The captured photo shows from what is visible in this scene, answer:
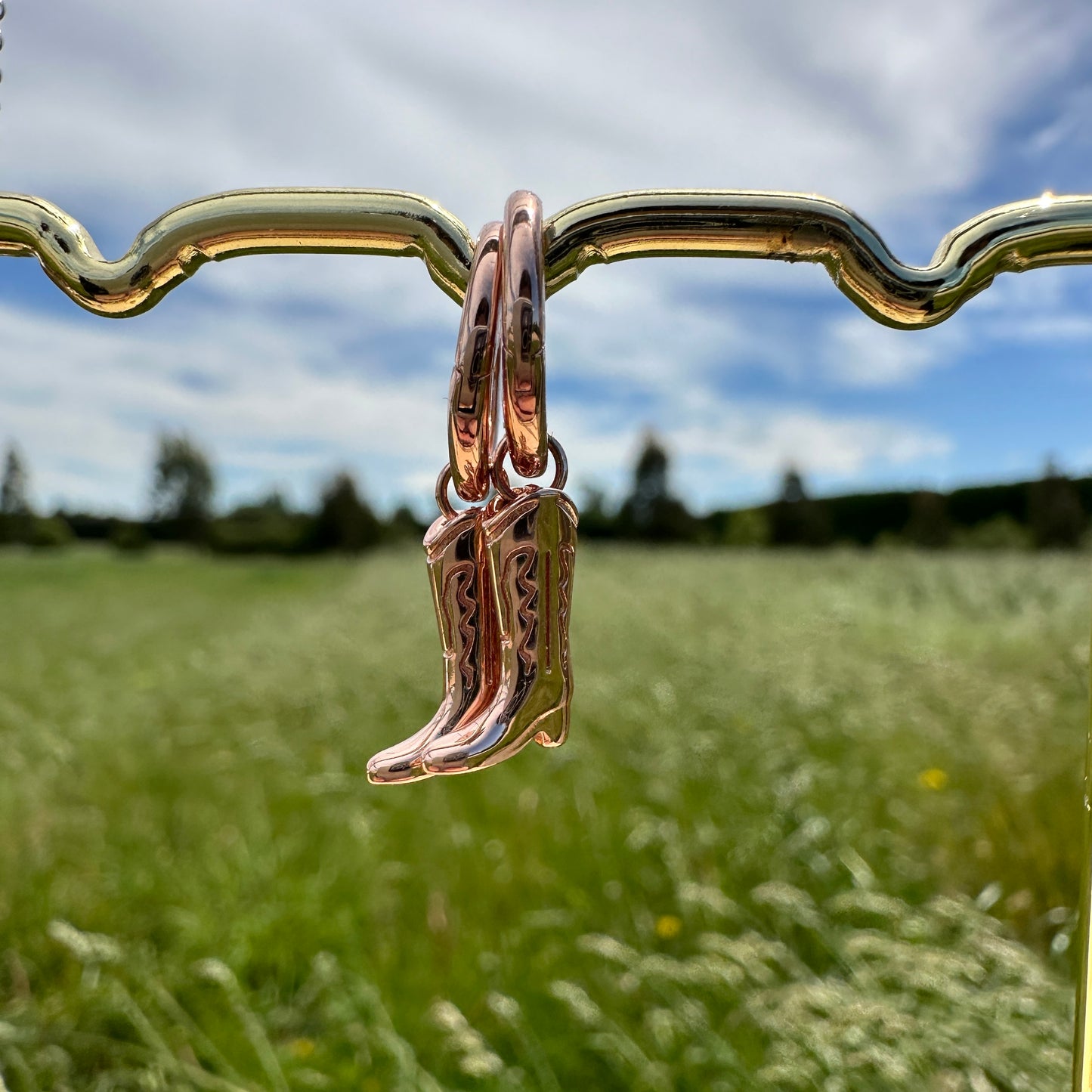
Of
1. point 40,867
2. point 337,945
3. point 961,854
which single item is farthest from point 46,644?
point 961,854

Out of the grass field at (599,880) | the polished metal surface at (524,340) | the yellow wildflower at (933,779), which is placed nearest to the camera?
the polished metal surface at (524,340)

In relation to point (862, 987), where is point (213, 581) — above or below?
above

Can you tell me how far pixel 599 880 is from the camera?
1.70 meters

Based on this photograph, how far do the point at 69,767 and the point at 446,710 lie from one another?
2356mm

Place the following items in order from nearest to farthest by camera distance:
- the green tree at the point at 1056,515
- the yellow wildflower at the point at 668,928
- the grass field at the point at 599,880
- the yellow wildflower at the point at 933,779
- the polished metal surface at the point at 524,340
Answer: the polished metal surface at the point at 524,340 → the grass field at the point at 599,880 → the yellow wildflower at the point at 668,928 → the yellow wildflower at the point at 933,779 → the green tree at the point at 1056,515

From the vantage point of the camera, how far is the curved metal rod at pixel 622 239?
36cm

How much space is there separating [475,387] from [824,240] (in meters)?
0.16

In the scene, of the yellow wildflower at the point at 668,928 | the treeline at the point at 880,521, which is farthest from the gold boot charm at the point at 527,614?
the treeline at the point at 880,521

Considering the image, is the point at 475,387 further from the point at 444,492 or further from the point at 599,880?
Result: the point at 599,880

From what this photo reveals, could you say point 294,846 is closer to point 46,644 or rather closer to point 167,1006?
point 167,1006

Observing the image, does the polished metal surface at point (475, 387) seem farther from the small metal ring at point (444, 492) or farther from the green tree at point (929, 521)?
the green tree at point (929, 521)

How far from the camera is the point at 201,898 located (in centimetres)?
174

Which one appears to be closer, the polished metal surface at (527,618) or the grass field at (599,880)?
the polished metal surface at (527,618)

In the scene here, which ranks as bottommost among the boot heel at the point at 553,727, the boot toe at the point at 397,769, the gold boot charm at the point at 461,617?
the boot toe at the point at 397,769
